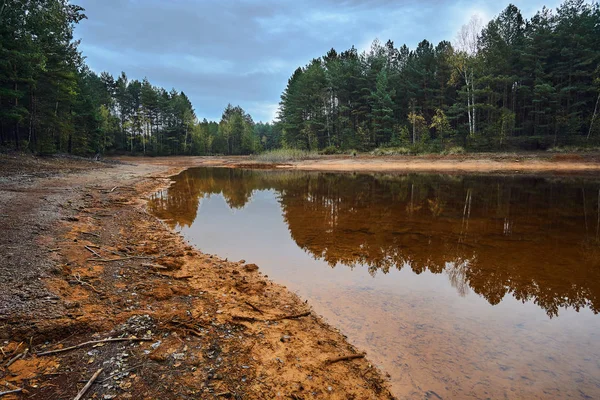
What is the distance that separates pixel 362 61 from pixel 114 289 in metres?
53.1

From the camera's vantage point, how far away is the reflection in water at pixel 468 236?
17.8 feet

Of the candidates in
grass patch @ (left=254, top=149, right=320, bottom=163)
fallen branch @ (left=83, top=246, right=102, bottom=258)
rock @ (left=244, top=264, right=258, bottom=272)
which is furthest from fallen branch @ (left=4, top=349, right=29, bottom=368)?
grass patch @ (left=254, top=149, right=320, bottom=163)

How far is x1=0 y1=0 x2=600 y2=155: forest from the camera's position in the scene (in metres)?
22.8

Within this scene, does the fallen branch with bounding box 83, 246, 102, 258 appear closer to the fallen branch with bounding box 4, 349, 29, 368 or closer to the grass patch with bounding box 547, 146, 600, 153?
the fallen branch with bounding box 4, 349, 29, 368

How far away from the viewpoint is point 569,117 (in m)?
32.8

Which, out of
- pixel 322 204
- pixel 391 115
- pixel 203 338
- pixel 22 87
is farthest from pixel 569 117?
pixel 22 87

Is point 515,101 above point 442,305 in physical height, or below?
above

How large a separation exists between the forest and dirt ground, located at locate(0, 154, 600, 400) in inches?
836

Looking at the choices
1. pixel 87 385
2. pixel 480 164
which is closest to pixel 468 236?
pixel 87 385

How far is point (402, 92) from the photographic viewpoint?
4775 cm

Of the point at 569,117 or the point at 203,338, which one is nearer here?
the point at 203,338

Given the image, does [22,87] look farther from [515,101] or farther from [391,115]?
[515,101]

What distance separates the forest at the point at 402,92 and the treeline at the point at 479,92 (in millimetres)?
158

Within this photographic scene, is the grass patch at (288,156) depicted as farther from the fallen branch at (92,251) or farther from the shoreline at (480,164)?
the fallen branch at (92,251)
